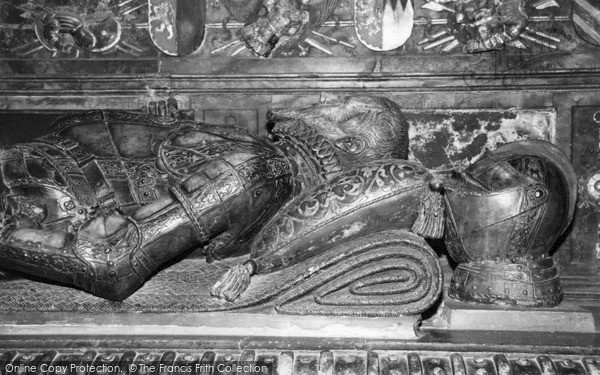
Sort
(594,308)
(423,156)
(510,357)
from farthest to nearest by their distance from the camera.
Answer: (423,156) → (594,308) → (510,357)

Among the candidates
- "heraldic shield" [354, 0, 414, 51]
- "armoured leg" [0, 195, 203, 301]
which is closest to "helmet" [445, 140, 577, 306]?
"armoured leg" [0, 195, 203, 301]

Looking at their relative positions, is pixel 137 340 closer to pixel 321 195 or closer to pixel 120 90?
pixel 321 195

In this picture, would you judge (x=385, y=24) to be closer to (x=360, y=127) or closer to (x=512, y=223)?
(x=360, y=127)

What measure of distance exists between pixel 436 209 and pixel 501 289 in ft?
1.82

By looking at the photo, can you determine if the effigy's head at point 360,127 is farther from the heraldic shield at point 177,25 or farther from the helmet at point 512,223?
the heraldic shield at point 177,25

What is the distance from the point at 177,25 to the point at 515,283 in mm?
3067

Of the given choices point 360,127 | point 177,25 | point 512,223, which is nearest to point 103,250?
point 360,127

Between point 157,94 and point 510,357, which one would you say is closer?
point 510,357

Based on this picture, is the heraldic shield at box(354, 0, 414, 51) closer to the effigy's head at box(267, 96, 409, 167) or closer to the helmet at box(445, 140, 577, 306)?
the effigy's head at box(267, 96, 409, 167)

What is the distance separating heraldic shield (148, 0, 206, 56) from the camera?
5023 mm

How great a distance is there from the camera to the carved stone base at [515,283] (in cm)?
359

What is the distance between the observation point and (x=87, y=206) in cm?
388

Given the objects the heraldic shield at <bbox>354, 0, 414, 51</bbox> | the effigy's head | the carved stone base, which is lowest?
the carved stone base

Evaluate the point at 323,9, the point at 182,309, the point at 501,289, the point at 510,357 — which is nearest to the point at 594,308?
the point at 501,289
